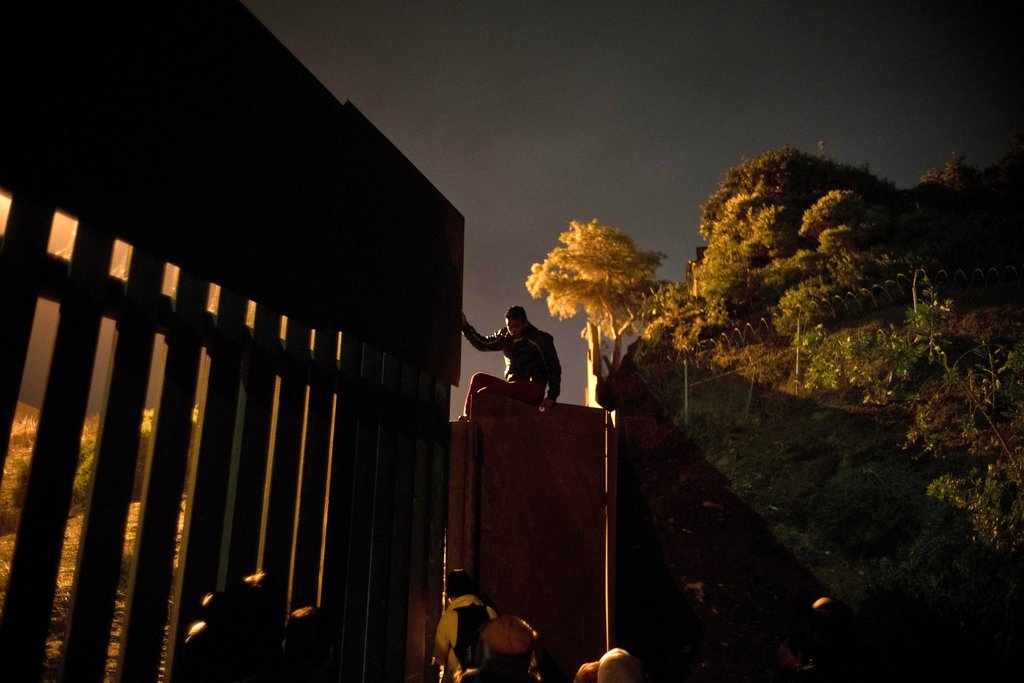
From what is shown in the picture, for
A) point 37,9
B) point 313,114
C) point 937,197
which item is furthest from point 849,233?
point 37,9

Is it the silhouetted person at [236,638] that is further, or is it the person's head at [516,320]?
the person's head at [516,320]

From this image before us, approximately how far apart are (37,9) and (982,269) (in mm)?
16324

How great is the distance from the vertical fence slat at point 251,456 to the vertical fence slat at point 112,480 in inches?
21.6

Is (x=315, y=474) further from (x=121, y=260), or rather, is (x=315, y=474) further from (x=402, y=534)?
(x=121, y=260)

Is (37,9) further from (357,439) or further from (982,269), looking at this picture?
(982,269)

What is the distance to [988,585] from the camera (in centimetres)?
571

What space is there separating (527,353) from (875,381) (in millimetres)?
6895

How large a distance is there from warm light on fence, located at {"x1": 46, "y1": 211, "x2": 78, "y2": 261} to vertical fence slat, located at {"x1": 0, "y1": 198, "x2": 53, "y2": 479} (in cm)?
4

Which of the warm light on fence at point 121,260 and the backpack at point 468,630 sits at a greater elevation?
the warm light on fence at point 121,260

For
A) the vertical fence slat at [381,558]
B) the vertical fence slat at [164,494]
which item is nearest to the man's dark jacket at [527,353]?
the vertical fence slat at [381,558]

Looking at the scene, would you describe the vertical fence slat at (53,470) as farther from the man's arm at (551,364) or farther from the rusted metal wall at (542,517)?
the man's arm at (551,364)

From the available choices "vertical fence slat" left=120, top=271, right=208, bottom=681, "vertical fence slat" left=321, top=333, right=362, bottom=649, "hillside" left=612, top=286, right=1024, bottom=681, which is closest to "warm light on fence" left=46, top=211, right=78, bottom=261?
"vertical fence slat" left=120, top=271, right=208, bottom=681

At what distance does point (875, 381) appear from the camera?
9.55 meters

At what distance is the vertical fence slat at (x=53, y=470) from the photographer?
2.06 metres
